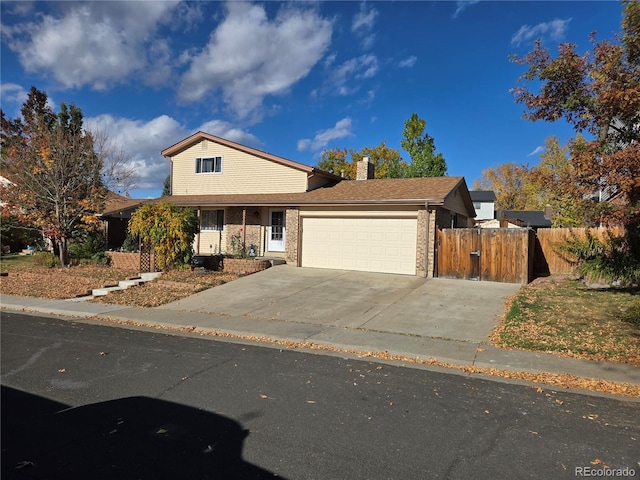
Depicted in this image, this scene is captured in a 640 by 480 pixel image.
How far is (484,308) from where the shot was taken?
10.5m

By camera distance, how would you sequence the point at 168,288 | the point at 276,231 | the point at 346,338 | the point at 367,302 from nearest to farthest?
the point at 346,338 < the point at 367,302 < the point at 168,288 < the point at 276,231

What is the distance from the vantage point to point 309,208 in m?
18.1

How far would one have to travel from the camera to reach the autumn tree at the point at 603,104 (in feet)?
26.5

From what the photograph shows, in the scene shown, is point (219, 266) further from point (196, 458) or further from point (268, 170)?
point (196, 458)

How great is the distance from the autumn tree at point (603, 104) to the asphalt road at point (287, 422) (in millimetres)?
4935

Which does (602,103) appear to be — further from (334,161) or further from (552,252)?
(334,161)

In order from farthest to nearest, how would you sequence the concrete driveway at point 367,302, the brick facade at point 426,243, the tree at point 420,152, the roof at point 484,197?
the roof at point 484,197 → the tree at point 420,152 → the brick facade at point 426,243 → the concrete driveway at point 367,302

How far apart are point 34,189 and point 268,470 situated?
752 inches

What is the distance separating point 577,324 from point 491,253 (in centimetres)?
613

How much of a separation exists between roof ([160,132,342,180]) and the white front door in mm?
2277

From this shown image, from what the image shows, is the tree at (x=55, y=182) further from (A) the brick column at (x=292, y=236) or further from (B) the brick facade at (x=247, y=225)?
(A) the brick column at (x=292, y=236)

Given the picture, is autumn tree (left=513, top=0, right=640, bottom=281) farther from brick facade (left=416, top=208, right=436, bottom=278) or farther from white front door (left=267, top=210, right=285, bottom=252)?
white front door (left=267, top=210, right=285, bottom=252)

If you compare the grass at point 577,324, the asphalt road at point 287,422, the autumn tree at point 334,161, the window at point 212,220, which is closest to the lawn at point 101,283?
the window at point 212,220

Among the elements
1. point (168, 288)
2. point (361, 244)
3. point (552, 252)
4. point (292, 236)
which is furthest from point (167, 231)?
point (552, 252)
